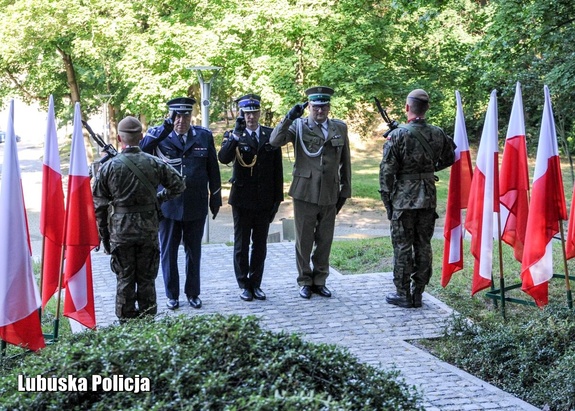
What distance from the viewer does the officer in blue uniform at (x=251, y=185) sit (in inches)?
349

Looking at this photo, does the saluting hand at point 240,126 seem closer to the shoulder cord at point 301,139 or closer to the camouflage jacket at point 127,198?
the shoulder cord at point 301,139

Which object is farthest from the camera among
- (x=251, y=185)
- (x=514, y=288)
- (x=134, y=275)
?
(x=251, y=185)

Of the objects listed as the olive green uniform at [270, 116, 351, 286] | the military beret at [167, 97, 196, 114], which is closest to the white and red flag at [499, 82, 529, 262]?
the olive green uniform at [270, 116, 351, 286]

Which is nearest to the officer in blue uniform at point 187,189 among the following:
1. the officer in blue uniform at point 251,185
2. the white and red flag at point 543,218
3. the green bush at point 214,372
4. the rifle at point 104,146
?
the officer in blue uniform at point 251,185

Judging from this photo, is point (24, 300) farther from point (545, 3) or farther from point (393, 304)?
point (545, 3)

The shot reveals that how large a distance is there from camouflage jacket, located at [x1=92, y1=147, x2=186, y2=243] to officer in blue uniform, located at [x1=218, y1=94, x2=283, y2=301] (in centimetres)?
155

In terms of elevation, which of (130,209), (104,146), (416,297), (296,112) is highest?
(296,112)

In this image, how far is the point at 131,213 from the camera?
24.1 ft

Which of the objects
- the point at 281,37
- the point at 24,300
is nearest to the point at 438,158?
the point at 24,300

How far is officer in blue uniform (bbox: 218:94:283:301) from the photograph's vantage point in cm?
888

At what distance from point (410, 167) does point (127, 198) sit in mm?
3025

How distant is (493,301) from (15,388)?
578cm

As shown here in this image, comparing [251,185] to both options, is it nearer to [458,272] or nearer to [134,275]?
[134,275]

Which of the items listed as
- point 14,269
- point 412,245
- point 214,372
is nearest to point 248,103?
point 412,245
